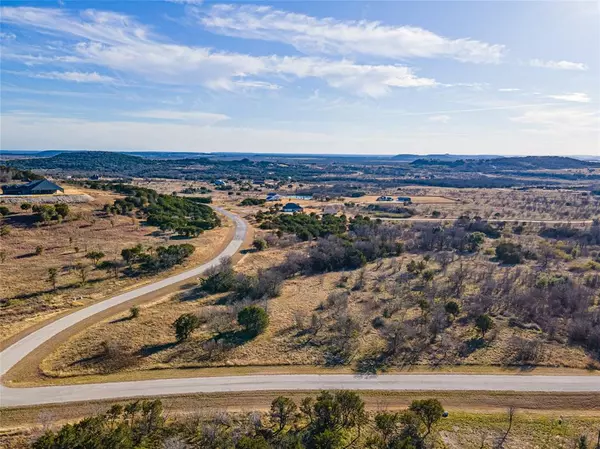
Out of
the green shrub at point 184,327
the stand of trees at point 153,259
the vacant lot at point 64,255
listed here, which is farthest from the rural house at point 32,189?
the green shrub at point 184,327

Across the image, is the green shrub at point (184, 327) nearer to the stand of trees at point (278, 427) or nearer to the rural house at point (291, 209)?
the stand of trees at point (278, 427)

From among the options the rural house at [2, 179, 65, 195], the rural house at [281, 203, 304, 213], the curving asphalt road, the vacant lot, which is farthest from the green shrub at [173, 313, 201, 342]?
the rural house at [281, 203, 304, 213]

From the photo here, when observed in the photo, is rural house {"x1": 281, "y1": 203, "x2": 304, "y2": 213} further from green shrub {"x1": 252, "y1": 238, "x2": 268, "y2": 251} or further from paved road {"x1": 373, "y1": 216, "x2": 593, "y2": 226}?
green shrub {"x1": 252, "y1": 238, "x2": 268, "y2": 251}

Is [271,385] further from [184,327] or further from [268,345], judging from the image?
[184,327]

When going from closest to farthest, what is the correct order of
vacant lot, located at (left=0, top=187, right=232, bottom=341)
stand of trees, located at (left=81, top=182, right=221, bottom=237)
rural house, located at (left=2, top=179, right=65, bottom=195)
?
vacant lot, located at (left=0, top=187, right=232, bottom=341), stand of trees, located at (left=81, top=182, right=221, bottom=237), rural house, located at (left=2, top=179, right=65, bottom=195)

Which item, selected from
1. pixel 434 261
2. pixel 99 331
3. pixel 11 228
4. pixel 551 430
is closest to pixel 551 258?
pixel 434 261

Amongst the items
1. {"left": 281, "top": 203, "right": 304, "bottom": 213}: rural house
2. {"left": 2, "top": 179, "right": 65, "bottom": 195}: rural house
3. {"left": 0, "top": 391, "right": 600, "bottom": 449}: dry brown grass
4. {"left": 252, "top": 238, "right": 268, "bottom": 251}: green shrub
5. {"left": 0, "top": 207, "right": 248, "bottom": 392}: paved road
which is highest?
{"left": 2, "top": 179, "right": 65, "bottom": 195}: rural house

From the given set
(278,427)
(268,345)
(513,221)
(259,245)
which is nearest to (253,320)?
(268,345)
